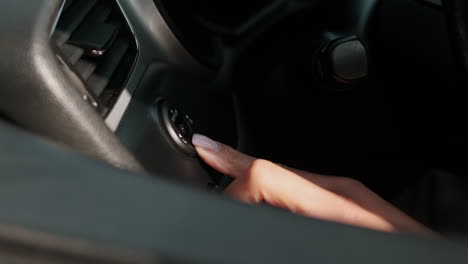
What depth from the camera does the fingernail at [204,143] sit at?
29.9 inches

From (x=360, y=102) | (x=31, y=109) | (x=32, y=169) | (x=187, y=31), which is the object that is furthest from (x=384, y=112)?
(x=32, y=169)

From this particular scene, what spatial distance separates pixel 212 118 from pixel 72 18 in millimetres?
321

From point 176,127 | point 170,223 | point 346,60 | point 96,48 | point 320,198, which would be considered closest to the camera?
point 170,223

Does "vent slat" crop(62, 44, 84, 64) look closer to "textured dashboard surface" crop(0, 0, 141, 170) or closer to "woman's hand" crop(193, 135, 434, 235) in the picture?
"textured dashboard surface" crop(0, 0, 141, 170)

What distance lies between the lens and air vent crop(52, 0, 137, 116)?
617 millimetres

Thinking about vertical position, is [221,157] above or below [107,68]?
below

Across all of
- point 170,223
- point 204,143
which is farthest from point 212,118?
point 170,223

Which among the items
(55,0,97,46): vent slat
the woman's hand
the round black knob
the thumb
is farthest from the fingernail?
the round black knob

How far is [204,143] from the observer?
76cm

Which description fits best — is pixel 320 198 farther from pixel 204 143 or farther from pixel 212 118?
pixel 212 118

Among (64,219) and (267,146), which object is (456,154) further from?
(64,219)

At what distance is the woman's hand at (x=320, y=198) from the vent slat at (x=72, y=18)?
284 millimetres

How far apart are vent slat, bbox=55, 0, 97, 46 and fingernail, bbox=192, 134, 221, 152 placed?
0.24m

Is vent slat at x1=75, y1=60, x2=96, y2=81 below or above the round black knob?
above
